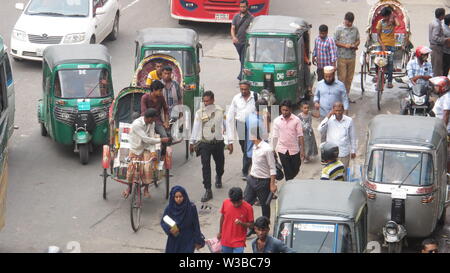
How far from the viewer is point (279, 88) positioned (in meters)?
21.2

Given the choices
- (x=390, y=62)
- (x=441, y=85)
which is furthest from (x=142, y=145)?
(x=390, y=62)

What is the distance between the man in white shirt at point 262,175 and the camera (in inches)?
603

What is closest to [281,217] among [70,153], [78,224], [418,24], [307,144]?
[78,224]

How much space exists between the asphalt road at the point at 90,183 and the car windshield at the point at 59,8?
4.31 ft

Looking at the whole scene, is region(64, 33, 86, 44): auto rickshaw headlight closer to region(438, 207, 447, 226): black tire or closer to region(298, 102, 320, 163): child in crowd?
region(298, 102, 320, 163): child in crowd

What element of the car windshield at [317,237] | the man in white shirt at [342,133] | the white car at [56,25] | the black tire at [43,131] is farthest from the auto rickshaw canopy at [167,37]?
the car windshield at [317,237]

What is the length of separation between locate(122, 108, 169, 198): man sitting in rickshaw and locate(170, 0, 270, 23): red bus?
10.9 meters

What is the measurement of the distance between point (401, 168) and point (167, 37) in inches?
285

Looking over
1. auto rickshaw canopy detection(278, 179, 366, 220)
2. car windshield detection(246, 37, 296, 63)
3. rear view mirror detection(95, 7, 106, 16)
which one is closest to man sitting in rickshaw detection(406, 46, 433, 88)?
car windshield detection(246, 37, 296, 63)

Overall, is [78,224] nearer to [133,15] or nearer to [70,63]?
[70,63]

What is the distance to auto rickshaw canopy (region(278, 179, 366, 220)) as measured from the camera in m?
12.8

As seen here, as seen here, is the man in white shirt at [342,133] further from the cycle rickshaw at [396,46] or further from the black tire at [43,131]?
the black tire at [43,131]

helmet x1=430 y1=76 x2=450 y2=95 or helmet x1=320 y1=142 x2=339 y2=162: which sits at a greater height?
helmet x1=430 y1=76 x2=450 y2=95

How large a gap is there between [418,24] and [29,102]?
11.1 m
